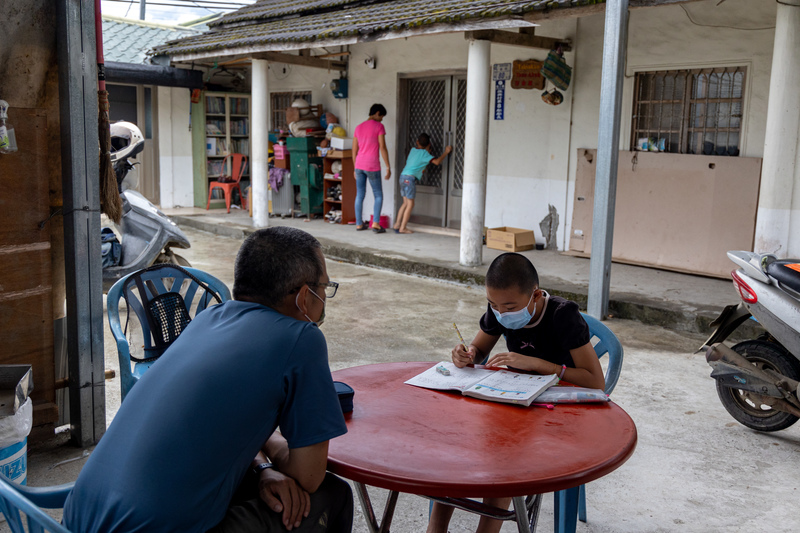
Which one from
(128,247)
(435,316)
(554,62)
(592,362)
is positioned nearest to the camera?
(592,362)

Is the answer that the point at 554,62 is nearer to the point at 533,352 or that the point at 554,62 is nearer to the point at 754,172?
the point at 754,172

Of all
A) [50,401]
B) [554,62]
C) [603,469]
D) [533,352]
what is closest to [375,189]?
[554,62]

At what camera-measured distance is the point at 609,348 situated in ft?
11.2

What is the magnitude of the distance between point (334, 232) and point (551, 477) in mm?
9984

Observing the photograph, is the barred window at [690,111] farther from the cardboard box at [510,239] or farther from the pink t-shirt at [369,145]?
the pink t-shirt at [369,145]

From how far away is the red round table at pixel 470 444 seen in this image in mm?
2049

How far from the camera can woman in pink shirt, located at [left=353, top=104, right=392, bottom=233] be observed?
11.6 meters

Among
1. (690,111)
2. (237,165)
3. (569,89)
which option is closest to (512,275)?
(690,111)

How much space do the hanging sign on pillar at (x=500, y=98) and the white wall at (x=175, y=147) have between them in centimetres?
751

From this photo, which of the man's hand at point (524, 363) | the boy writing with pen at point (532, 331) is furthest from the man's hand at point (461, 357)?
the man's hand at point (524, 363)

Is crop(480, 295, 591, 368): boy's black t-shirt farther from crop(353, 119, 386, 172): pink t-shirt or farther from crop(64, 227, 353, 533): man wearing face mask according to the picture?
crop(353, 119, 386, 172): pink t-shirt

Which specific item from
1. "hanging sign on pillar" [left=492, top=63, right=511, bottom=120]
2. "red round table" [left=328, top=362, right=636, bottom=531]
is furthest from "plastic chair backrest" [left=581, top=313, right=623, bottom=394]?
"hanging sign on pillar" [left=492, top=63, right=511, bottom=120]

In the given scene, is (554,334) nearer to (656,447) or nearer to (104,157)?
(656,447)

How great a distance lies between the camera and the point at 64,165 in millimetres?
3850
